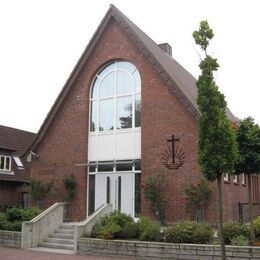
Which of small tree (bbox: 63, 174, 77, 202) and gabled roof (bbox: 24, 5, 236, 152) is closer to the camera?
gabled roof (bbox: 24, 5, 236, 152)

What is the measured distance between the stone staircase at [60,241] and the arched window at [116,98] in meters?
5.69

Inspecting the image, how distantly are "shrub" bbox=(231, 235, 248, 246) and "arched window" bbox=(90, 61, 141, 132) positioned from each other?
8.82m

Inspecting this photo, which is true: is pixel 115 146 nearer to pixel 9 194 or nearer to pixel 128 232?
pixel 128 232

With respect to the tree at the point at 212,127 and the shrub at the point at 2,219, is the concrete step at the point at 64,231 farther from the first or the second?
the tree at the point at 212,127

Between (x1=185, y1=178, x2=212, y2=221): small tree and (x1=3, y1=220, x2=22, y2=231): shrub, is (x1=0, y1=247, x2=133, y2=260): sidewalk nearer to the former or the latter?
(x1=3, y1=220, x2=22, y2=231): shrub

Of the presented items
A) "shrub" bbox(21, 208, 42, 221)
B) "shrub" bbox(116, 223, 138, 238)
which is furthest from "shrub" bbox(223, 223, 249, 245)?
"shrub" bbox(21, 208, 42, 221)

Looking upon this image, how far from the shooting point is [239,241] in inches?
513

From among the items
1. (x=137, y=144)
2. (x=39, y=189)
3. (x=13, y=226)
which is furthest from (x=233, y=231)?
(x=39, y=189)

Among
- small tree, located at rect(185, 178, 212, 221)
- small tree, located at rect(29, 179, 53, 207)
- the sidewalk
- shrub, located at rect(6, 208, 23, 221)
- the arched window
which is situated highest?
the arched window

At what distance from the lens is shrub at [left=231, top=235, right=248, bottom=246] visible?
42.6 ft

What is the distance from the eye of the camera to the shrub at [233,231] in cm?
1365

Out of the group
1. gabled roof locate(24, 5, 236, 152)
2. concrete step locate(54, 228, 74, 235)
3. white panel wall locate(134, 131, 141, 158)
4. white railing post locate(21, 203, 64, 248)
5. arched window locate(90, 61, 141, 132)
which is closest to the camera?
white railing post locate(21, 203, 64, 248)

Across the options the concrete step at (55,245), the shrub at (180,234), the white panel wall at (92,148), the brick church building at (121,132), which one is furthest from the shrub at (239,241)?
the white panel wall at (92,148)

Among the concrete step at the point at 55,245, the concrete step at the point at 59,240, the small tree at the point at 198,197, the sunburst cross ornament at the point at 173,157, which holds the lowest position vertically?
the concrete step at the point at 55,245
